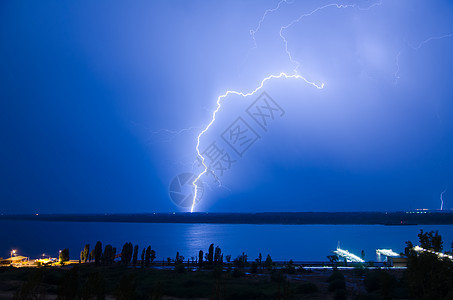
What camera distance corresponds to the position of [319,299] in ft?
41.6

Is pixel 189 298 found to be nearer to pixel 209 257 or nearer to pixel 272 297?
pixel 272 297

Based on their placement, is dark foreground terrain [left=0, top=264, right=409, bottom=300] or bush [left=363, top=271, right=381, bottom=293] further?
bush [left=363, top=271, right=381, bottom=293]

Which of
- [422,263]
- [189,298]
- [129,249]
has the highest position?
[129,249]

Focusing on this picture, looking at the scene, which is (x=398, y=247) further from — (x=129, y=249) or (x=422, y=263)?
(x=422, y=263)

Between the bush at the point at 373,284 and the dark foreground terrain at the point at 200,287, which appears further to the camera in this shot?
the bush at the point at 373,284

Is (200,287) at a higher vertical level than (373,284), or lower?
lower

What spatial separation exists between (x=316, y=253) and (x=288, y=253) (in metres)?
3.40

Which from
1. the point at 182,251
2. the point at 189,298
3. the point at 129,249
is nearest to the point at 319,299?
the point at 189,298

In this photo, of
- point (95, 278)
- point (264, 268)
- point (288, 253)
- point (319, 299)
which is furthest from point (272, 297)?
point (288, 253)

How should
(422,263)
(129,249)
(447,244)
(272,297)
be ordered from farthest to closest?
(447,244) → (129,249) → (272,297) → (422,263)

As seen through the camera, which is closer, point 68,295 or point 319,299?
point 68,295

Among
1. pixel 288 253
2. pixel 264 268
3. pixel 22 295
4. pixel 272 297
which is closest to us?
pixel 22 295

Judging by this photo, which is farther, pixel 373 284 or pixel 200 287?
pixel 200 287

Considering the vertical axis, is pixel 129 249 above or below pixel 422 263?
above
